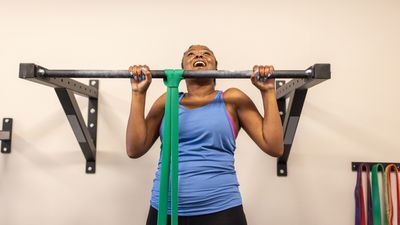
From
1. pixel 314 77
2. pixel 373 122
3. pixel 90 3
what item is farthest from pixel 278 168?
pixel 90 3

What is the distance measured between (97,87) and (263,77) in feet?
2.25

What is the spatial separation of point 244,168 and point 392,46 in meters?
0.71

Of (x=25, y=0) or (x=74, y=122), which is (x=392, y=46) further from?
(x=25, y=0)

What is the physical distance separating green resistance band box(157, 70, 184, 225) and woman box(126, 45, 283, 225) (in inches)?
3.2

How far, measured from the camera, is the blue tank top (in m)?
0.79

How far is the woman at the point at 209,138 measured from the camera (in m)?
0.79

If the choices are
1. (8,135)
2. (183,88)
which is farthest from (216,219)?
(8,135)

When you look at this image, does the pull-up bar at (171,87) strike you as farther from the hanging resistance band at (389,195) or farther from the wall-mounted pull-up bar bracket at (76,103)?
the hanging resistance band at (389,195)

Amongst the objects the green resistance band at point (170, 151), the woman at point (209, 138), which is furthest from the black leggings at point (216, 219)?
the green resistance band at point (170, 151)

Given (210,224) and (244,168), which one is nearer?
(210,224)

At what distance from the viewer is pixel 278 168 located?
1.16 meters

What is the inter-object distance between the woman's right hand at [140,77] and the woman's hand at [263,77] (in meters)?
0.25

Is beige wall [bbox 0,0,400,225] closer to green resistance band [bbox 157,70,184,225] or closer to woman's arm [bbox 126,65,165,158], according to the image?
woman's arm [bbox 126,65,165,158]

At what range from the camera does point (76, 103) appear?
103 cm
